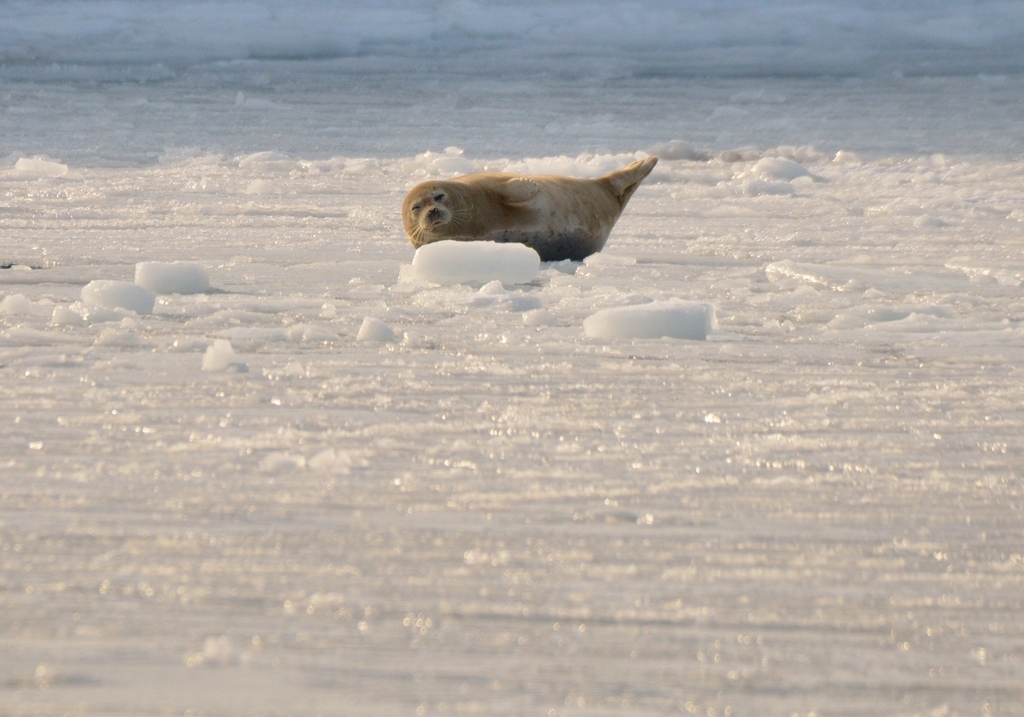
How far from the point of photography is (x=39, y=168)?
16.4 feet

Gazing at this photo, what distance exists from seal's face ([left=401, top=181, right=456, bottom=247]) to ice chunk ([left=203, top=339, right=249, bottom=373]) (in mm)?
1205

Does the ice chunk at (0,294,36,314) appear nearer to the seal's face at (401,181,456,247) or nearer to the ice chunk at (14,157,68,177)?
the seal's face at (401,181,456,247)

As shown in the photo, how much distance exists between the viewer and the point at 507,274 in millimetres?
2953

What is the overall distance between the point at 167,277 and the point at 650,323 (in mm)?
1054

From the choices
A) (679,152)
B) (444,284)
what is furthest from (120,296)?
(679,152)

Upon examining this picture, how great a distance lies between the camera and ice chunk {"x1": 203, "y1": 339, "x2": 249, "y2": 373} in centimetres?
202

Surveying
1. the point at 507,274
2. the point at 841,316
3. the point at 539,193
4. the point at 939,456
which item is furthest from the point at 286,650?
the point at 539,193

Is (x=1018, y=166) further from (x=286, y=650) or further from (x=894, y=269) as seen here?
(x=286, y=650)

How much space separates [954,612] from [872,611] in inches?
3.1

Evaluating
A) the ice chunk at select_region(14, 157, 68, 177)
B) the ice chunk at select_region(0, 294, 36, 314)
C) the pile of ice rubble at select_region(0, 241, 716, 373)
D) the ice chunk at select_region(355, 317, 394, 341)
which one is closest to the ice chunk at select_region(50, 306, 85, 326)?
the pile of ice rubble at select_region(0, 241, 716, 373)

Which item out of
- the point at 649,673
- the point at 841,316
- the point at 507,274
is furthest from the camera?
the point at 507,274

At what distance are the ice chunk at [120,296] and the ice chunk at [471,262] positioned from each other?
24.7 inches

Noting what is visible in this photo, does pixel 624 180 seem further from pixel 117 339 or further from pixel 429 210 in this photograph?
pixel 117 339

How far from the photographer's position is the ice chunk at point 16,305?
2422mm
